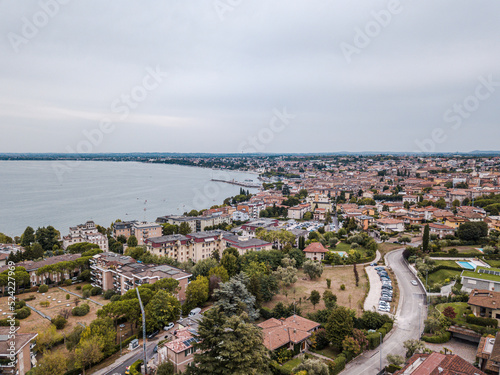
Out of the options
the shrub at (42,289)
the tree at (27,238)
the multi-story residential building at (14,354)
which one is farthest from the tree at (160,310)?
the tree at (27,238)

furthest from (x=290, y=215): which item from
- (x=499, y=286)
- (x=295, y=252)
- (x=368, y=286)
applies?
(x=499, y=286)

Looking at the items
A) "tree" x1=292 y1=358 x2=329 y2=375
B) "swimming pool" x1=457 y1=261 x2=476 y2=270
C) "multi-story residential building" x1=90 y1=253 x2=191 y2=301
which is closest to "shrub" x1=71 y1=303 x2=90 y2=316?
"multi-story residential building" x1=90 y1=253 x2=191 y2=301

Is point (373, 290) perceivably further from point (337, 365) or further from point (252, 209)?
point (252, 209)

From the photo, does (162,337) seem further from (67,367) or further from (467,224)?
(467,224)

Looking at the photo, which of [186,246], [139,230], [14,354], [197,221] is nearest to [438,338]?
[14,354]

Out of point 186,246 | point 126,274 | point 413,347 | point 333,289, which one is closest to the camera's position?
point 413,347

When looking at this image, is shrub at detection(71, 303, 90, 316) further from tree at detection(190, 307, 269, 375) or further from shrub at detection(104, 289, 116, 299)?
tree at detection(190, 307, 269, 375)
